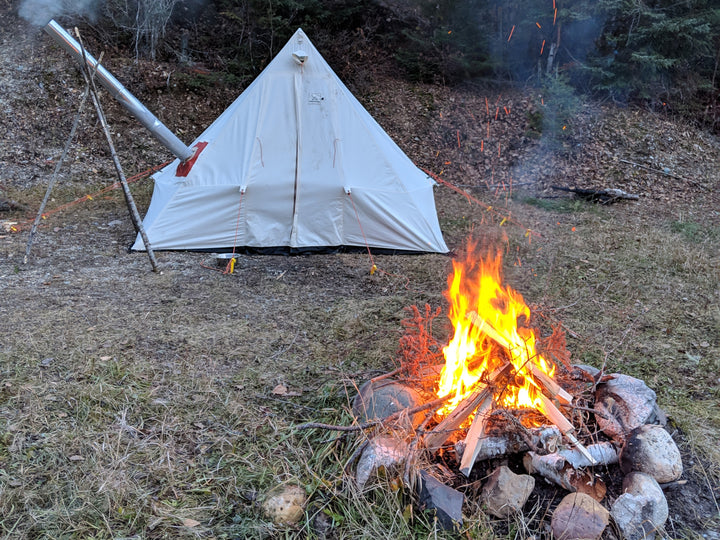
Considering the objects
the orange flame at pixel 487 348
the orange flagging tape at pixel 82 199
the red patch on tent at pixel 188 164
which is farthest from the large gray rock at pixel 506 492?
the orange flagging tape at pixel 82 199

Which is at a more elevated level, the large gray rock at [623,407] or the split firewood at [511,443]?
the large gray rock at [623,407]

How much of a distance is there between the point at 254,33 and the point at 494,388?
1088 cm

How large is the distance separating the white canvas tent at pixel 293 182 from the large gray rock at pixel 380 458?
12.8 feet

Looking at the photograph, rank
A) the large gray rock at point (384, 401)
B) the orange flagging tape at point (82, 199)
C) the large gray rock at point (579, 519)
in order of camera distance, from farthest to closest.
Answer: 1. the orange flagging tape at point (82, 199)
2. the large gray rock at point (384, 401)
3. the large gray rock at point (579, 519)

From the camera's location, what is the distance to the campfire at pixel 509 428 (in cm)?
237

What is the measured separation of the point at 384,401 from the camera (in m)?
2.90

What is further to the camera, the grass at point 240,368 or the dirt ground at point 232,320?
the dirt ground at point 232,320

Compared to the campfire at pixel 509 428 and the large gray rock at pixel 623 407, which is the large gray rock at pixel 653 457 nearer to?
the campfire at pixel 509 428

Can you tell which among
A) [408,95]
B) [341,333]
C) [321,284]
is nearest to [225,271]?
[321,284]

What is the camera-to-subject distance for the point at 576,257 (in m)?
6.30

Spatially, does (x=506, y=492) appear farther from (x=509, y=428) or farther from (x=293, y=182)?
(x=293, y=182)

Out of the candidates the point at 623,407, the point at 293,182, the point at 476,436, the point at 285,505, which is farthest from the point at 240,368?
the point at 293,182

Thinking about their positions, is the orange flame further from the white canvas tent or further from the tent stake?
the tent stake

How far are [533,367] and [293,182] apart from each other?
404cm
